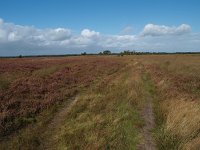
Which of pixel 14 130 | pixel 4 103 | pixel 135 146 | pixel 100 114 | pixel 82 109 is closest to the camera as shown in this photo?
pixel 135 146

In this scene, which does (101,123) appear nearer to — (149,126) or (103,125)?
(103,125)

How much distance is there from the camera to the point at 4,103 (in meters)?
15.7

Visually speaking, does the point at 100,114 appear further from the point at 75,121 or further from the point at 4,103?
the point at 4,103

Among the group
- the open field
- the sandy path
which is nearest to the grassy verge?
the open field

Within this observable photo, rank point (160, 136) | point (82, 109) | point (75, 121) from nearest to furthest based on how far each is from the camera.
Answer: point (160, 136) < point (75, 121) < point (82, 109)

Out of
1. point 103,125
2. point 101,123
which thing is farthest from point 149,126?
point 101,123

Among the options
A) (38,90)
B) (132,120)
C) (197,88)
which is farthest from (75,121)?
(197,88)

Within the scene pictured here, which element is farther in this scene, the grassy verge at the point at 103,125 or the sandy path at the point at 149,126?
the grassy verge at the point at 103,125

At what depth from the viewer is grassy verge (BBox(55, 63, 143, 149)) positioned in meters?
9.38

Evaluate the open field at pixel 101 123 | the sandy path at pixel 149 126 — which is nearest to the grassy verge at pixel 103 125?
the open field at pixel 101 123

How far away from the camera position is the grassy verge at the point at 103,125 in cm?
938

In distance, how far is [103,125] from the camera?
1150 cm

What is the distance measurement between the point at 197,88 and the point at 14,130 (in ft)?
46.4

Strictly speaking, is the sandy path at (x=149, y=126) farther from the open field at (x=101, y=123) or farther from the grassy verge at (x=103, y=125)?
the grassy verge at (x=103, y=125)
